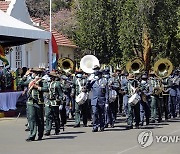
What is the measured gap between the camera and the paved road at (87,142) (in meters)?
13.3

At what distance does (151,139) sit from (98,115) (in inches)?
109

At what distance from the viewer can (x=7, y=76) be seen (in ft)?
79.3

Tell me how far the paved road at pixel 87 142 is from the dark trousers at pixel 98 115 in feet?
0.99

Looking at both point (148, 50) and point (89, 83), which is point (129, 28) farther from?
point (89, 83)

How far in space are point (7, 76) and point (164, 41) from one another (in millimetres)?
10449

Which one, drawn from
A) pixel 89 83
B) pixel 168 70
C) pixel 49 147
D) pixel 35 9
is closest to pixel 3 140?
pixel 49 147

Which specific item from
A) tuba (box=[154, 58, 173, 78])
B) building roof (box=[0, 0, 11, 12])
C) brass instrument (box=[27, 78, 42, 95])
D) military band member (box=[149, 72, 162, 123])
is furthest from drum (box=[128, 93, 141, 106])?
building roof (box=[0, 0, 11, 12])

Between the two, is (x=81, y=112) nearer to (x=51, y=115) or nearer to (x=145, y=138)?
(x=51, y=115)

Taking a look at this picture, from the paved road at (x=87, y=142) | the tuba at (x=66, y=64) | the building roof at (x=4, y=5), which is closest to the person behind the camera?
the paved road at (x=87, y=142)

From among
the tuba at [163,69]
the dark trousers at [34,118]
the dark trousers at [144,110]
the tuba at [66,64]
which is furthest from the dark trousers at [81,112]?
the tuba at [163,69]

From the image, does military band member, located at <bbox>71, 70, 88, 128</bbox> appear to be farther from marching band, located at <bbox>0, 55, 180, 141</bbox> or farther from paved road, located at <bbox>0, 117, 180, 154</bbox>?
paved road, located at <bbox>0, 117, 180, 154</bbox>

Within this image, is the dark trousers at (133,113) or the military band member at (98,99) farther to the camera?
the dark trousers at (133,113)

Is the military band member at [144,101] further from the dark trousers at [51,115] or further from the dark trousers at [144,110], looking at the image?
the dark trousers at [51,115]

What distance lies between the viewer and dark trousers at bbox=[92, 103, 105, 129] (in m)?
17.0
